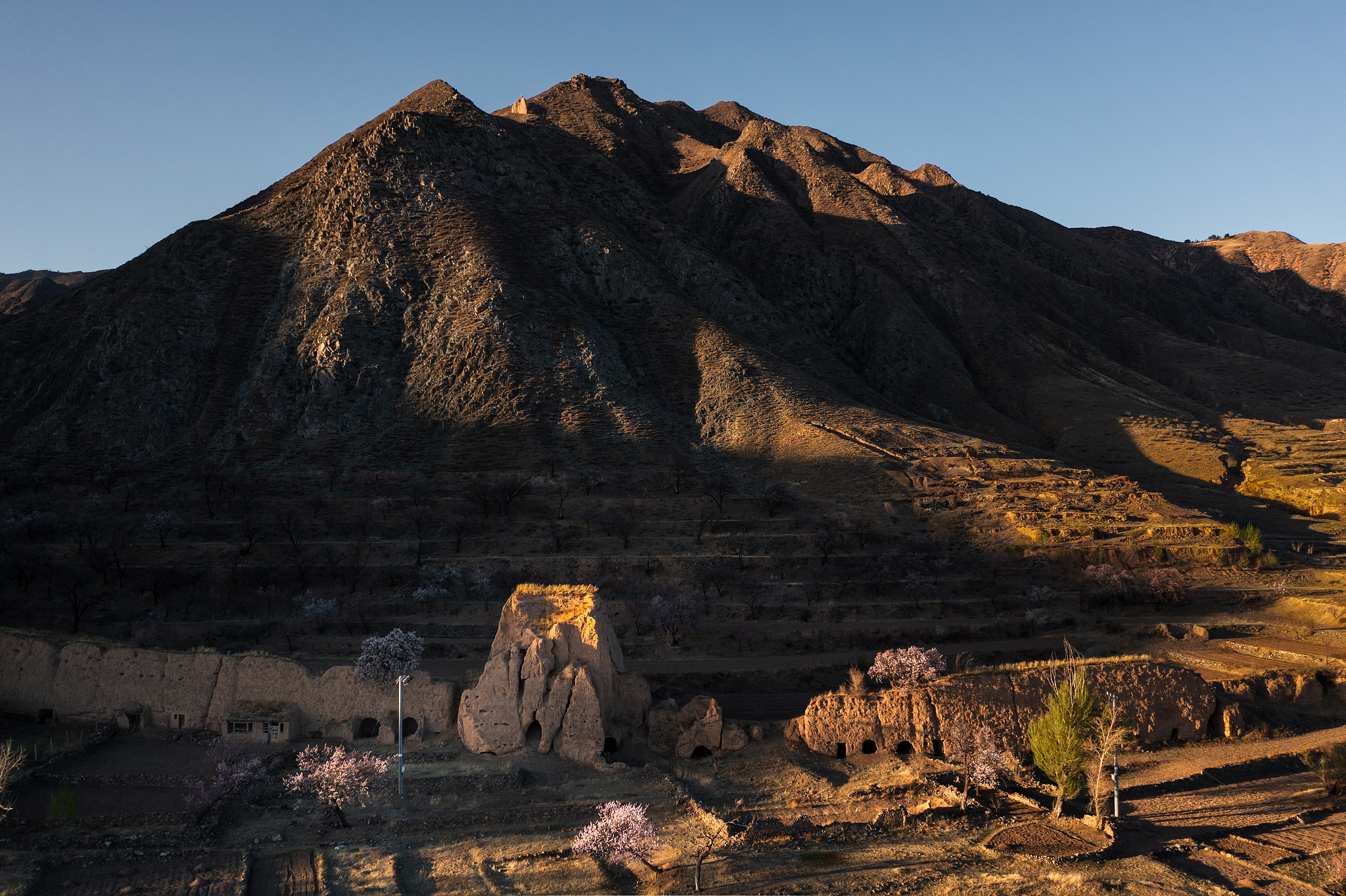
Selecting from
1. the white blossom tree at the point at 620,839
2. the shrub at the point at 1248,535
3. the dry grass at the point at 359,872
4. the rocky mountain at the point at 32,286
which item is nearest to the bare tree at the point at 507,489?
the dry grass at the point at 359,872

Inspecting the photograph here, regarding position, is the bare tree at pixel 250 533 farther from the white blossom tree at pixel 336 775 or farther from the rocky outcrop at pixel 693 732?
the rocky outcrop at pixel 693 732

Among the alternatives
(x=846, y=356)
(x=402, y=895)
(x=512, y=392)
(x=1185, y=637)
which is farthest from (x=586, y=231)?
(x=402, y=895)

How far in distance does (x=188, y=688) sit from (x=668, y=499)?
38972 mm

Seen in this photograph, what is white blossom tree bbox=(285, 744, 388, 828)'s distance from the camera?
25828 millimetres

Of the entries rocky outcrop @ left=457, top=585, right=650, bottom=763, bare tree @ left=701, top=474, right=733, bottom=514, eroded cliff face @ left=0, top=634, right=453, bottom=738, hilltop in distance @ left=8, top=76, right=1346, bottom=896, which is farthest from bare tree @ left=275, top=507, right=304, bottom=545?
rocky outcrop @ left=457, top=585, right=650, bottom=763

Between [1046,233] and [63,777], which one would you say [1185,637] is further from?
[1046,233]

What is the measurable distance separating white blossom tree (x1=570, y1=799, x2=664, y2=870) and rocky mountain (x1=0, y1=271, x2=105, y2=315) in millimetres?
130696

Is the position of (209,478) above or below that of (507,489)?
above

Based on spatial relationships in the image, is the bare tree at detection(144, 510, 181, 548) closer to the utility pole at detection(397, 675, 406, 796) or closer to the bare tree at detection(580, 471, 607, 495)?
the bare tree at detection(580, 471, 607, 495)

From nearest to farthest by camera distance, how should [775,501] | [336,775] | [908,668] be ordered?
1. [336,775]
2. [908,668]
3. [775,501]

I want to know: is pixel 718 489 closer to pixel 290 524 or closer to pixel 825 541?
pixel 825 541

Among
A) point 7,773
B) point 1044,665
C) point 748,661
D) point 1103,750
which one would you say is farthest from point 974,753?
point 7,773

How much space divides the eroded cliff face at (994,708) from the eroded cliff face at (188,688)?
1402cm

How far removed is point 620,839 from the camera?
2198 centimetres
